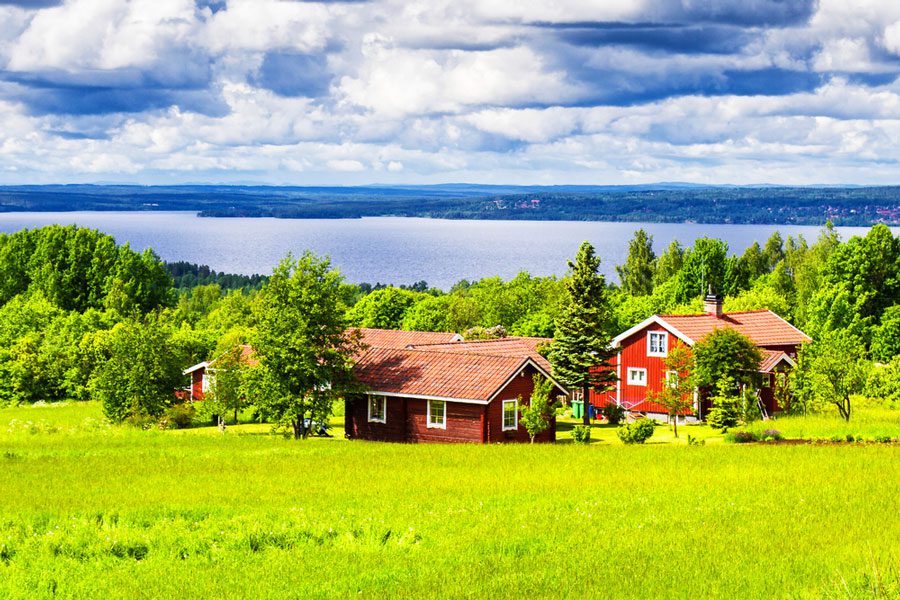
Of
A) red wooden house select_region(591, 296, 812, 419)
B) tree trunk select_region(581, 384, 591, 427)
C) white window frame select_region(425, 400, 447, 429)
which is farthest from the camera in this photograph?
tree trunk select_region(581, 384, 591, 427)

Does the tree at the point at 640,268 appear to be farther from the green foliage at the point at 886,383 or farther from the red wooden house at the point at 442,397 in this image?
the red wooden house at the point at 442,397

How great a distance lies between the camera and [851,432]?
121ft

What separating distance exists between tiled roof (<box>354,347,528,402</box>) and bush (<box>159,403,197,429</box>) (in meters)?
13.1

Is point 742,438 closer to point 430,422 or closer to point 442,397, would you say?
point 442,397

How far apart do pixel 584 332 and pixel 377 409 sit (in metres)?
16.4

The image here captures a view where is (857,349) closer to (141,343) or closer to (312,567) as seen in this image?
(141,343)

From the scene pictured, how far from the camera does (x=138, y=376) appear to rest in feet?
178

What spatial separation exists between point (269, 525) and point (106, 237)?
107 meters

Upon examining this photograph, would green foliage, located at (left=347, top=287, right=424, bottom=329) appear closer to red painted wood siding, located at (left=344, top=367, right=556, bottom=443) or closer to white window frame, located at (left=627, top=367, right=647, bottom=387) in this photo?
white window frame, located at (left=627, top=367, right=647, bottom=387)

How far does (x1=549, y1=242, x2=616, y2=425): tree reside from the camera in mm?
56406

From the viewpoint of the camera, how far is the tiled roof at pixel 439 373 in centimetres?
4225

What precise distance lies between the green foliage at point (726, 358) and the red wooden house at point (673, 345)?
4.39 m

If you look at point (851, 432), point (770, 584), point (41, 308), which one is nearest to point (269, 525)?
point (770, 584)

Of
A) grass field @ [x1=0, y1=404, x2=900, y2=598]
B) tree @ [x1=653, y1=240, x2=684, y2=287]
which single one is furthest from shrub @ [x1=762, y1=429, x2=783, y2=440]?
tree @ [x1=653, y1=240, x2=684, y2=287]
